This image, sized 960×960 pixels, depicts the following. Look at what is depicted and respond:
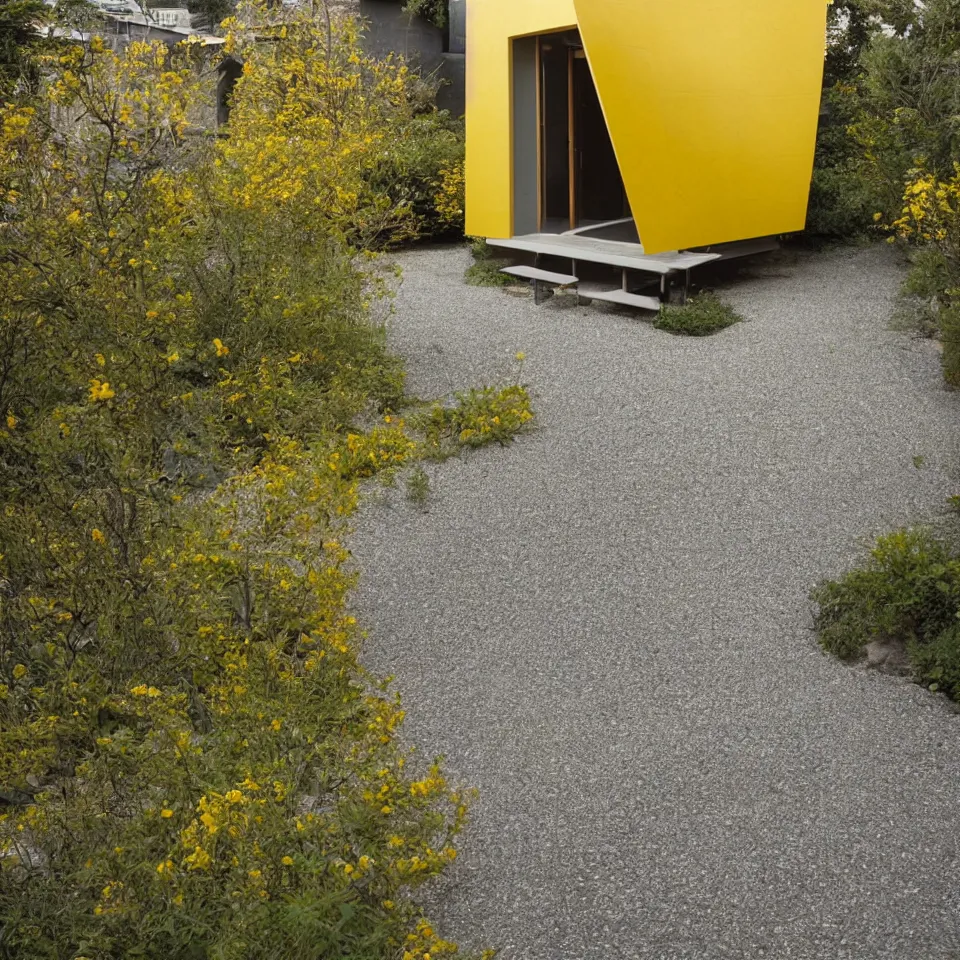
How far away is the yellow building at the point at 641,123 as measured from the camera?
31.1 feet

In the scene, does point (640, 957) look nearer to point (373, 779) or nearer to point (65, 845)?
point (373, 779)

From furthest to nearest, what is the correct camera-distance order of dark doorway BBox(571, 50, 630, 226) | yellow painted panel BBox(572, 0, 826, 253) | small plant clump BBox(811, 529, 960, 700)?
1. dark doorway BBox(571, 50, 630, 226)
2. yellow painted panel BBox(572, 0, 826, 253)
3. small plant clump BBox(811, 529, 960, 700)

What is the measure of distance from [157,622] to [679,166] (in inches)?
295

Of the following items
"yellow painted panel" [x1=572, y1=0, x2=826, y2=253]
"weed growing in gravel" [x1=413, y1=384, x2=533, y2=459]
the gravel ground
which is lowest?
the gravel ground

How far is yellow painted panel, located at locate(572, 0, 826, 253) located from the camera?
30.8ft

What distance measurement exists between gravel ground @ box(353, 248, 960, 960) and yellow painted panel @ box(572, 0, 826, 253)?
1903 mm

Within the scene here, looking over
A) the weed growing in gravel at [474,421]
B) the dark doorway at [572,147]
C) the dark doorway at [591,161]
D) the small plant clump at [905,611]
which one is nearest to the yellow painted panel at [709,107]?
the dark doorway at [572,147]

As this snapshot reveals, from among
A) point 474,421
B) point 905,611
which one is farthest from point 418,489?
point 905,611

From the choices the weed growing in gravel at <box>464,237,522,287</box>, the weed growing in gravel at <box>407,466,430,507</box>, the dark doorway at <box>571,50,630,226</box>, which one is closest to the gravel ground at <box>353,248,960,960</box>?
the weed growing in gravel at <box>407,466,430,507</box>

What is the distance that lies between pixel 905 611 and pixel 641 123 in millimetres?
6147

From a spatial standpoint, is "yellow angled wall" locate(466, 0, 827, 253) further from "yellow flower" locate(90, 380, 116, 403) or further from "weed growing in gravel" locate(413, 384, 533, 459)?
"yellow flower" locate(90, 380, 116, 403)

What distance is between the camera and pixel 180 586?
4.03 meters

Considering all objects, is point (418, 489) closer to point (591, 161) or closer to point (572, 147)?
point (572, 147)

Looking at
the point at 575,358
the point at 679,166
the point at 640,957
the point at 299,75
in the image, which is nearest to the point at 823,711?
the point at 640,957
